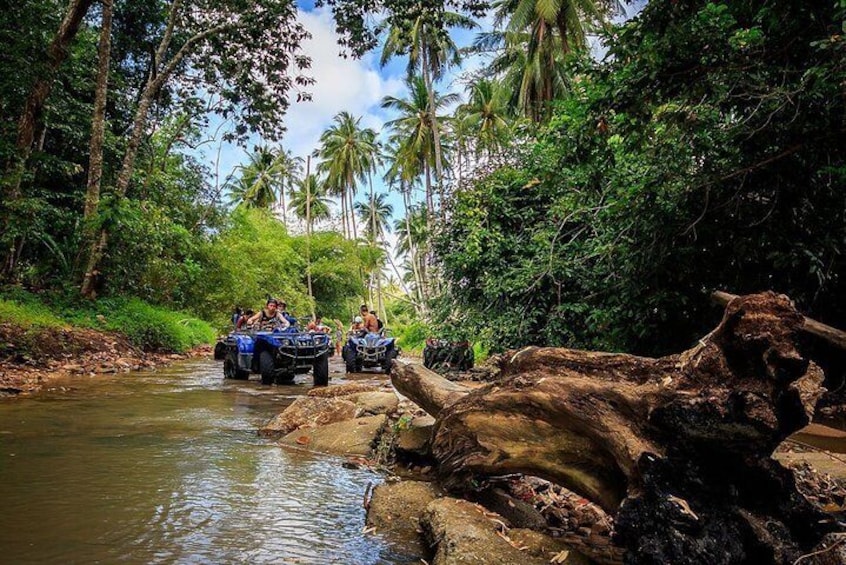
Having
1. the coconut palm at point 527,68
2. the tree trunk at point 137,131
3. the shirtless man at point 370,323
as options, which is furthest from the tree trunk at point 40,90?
the coconut palm at point 527,68

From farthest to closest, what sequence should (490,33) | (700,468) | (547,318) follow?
(490,33)
(547,318)
(700,468)

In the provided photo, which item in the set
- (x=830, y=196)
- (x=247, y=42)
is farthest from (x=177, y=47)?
(x=830, y=196)

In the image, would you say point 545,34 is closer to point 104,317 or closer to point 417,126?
point 417,126

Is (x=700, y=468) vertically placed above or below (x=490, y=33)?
below

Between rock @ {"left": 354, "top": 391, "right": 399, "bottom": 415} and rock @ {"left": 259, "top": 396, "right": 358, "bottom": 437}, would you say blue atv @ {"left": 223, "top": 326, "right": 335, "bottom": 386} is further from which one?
rock @ {"left": 259, "top": 396, "right": 358, "bottom": 437}

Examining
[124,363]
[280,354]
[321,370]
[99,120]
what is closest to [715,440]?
[280,354]

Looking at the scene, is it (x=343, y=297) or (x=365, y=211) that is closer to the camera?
Answer: (x=343, y=297)

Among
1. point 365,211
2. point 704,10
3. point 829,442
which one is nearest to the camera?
point 704,10

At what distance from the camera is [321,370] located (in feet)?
38.9

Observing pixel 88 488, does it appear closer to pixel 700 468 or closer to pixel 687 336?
pixel 700 468

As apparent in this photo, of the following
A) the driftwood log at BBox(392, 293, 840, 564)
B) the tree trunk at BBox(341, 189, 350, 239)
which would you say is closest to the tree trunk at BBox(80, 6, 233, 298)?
the driftwood log at BBox(392, 293, 840, 564)

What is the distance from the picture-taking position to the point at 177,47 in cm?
1806

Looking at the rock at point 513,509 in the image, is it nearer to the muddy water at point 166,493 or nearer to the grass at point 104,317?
the muddy water at point 166,493

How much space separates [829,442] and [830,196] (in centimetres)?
282
